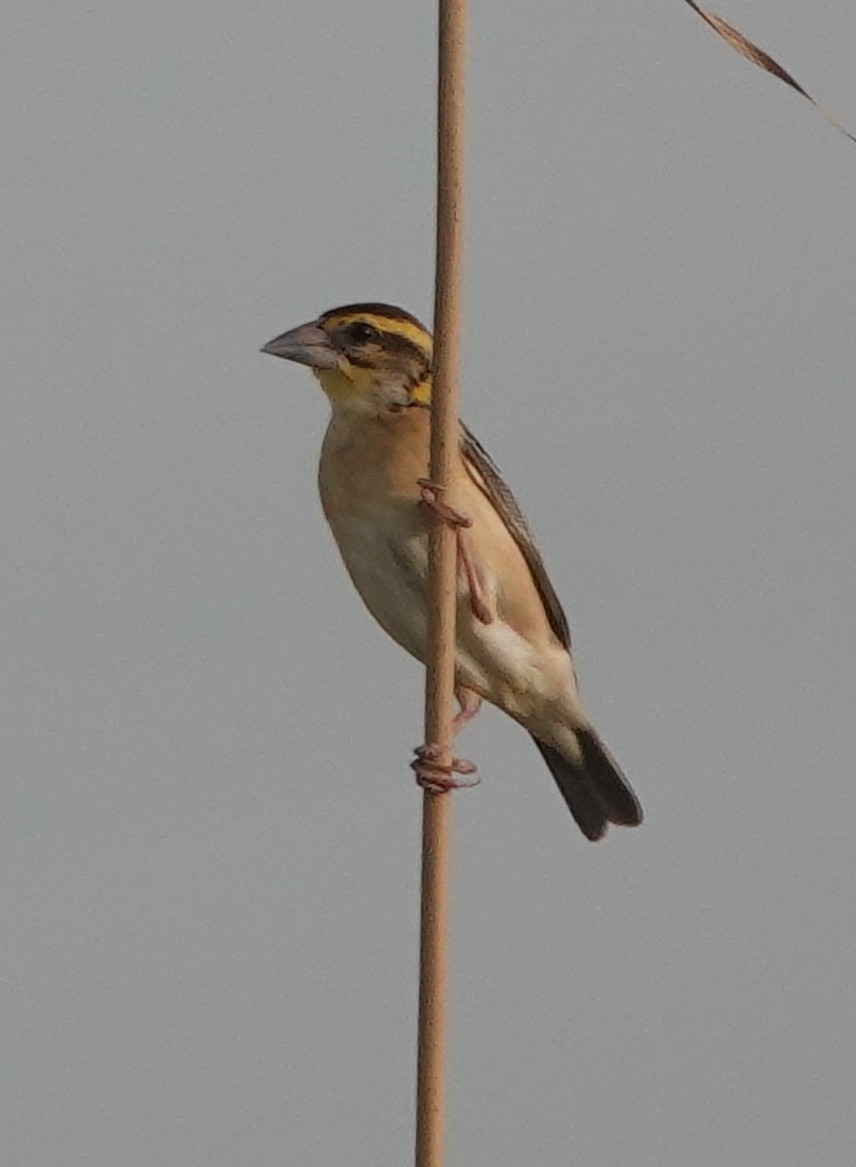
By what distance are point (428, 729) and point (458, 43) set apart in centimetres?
95

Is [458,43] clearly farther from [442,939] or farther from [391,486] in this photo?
[391,486]

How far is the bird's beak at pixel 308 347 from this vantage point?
5770mm

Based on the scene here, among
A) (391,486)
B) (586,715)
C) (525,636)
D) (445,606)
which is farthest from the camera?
(586,715)

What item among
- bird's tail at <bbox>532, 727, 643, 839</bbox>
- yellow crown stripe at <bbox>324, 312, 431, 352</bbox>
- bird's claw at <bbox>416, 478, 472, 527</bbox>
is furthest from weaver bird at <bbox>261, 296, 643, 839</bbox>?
bird's claw at <bbox>416, 478, 472, 527</bbox>

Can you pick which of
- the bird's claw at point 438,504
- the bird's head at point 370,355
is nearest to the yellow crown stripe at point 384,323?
the bird's head at point 370,355

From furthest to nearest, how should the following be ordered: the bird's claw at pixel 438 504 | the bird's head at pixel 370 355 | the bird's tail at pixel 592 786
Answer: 1. the bird's tail at pixel 592 786
2. the bird's head at pixel 370 355
3. the bird's claw at pixel 438 504

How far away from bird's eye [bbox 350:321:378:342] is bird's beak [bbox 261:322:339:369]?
2.2 inches

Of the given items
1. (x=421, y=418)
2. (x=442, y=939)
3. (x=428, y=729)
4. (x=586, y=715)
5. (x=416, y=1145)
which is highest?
(x=421, y=418)

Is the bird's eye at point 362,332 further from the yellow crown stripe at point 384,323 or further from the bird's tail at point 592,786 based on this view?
the bird's tail at point 592,786

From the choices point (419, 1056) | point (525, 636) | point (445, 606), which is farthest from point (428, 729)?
point (525, 636)

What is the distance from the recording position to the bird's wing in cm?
586

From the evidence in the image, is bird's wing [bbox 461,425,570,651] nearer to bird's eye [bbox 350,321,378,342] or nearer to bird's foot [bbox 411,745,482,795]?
bird's eye [bbox 350,321,378,342]

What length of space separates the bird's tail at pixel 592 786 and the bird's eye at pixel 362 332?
1434mm

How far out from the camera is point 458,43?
342 centimetres
